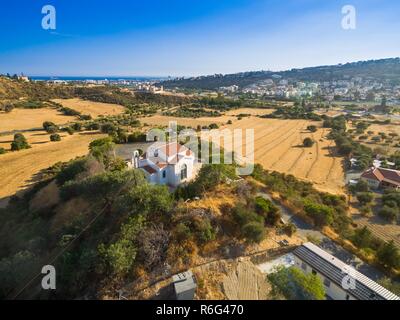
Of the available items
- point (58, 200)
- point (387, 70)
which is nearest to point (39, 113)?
point (58, 200)

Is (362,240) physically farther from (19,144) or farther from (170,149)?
(19,144)

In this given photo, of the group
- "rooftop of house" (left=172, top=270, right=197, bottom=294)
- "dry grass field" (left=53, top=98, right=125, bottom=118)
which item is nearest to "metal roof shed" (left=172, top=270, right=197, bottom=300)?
"rooftop of house" (left=172, top=270, right=197, bottom=294)

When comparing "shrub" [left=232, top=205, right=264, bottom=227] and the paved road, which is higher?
"shrub" [left=232, top=205, right=264, bottom=227]

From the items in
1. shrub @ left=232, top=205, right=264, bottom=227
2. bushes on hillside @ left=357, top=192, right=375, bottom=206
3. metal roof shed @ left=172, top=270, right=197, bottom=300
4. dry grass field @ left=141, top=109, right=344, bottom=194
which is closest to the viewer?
metal roof shed @ left=172, top=270, right=197, bottom=300

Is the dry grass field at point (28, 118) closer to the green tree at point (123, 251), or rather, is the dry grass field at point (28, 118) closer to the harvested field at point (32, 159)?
the harvested field at point (32, 159)

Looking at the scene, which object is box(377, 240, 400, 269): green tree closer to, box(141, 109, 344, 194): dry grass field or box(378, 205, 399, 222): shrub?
box(378, 205, 399, 222): shrub

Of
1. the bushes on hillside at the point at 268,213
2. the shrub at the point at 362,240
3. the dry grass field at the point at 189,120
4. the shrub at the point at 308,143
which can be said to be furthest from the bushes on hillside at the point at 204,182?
the dry grass field at the point at 189,120

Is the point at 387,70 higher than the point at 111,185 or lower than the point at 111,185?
higher
